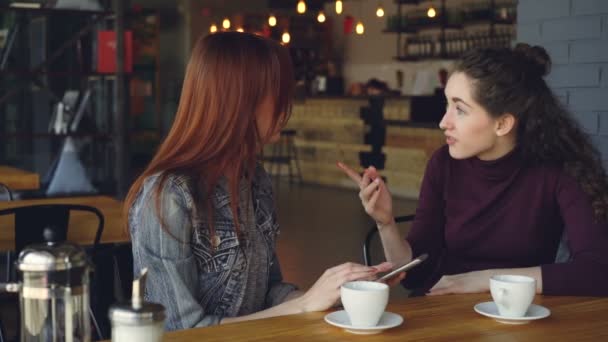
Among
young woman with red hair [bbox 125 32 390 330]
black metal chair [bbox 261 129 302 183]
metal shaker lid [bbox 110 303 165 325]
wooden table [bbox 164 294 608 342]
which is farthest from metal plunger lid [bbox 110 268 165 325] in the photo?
black metal chair [bbox 261 129 302 183]

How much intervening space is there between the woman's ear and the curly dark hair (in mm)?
12

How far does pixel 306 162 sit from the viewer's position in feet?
38.5

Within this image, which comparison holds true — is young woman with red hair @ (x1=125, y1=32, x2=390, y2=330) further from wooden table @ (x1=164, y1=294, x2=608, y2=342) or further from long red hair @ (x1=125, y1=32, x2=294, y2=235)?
wooden table @ (x1=164, y1=294, x2=608, y2=342)

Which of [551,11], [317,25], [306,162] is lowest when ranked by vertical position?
[306,162]

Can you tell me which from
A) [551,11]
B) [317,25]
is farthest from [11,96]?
[317,25]

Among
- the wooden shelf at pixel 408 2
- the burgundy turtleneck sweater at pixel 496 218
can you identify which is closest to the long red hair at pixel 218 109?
the burgundy turtleneck sweater at pixel 496 218

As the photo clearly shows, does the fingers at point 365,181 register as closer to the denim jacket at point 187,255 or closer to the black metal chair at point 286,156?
the denim jacket at point 187,255

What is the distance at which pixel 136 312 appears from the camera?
3.31ft

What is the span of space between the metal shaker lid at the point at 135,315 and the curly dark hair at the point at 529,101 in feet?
4.48

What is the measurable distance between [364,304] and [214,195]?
438 mm

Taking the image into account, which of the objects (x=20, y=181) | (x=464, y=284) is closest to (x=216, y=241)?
(x=464, y=284)

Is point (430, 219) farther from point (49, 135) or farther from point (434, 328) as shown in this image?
point (49, 135)

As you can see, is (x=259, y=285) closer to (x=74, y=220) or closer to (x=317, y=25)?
(x=74, y=220)

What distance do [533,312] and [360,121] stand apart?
918 cm
